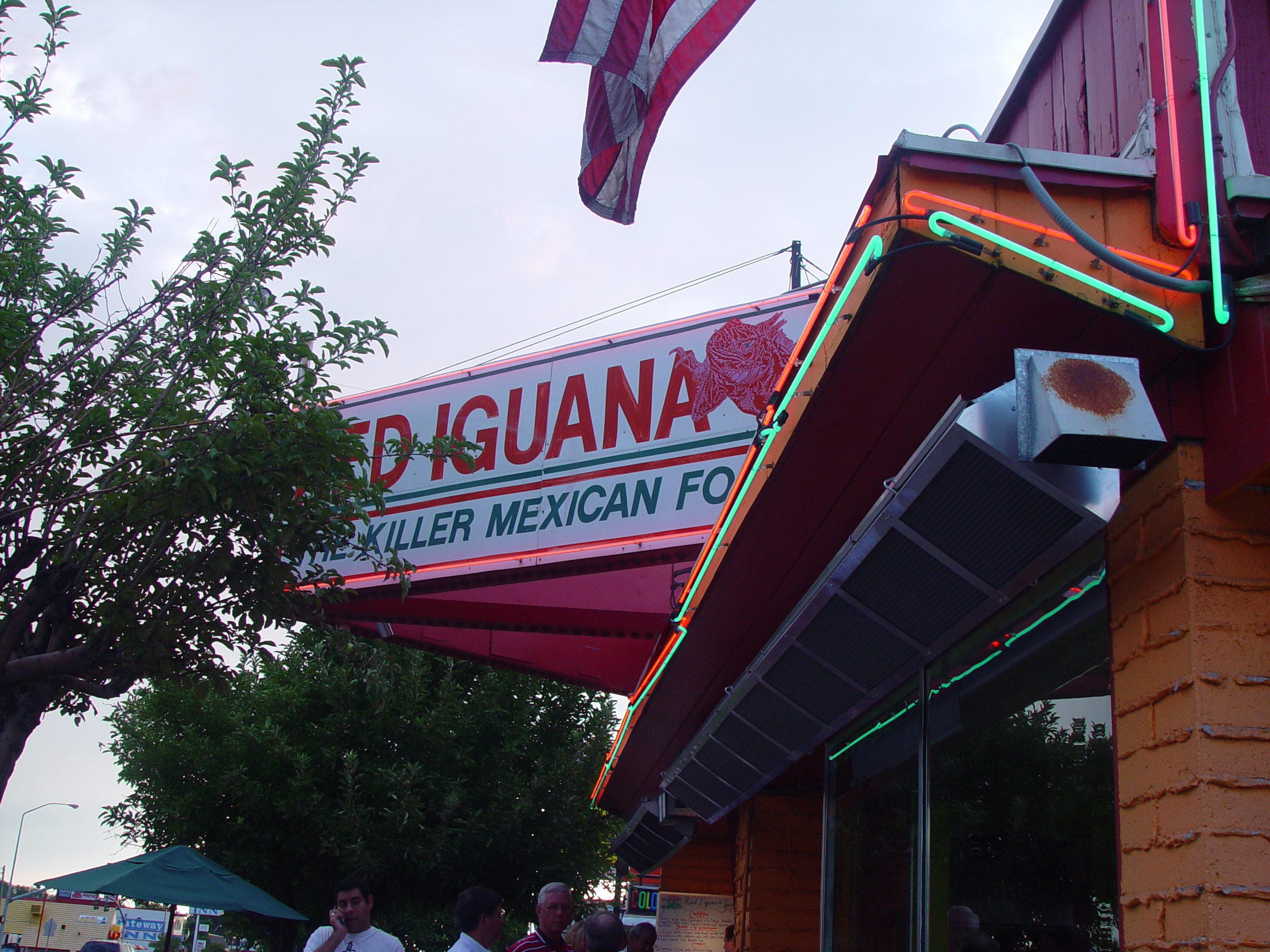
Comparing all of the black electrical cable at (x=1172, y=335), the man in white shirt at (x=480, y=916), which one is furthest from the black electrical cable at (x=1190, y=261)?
the man in white shirt at (x=480, y=916)

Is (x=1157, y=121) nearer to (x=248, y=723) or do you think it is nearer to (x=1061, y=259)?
(x=1061, y=259)

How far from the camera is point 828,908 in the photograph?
661 centimetres

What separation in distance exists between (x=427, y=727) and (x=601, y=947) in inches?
446

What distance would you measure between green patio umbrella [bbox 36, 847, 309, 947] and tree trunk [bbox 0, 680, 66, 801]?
277cm

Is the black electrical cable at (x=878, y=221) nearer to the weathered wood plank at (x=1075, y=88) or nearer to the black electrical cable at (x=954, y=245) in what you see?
the black electrical cable at (x=954, y=245)

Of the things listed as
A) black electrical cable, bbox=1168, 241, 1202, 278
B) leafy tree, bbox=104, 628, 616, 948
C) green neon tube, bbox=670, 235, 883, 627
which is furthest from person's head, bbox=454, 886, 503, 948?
leafy tree, bbox=104, 628, 616, 948

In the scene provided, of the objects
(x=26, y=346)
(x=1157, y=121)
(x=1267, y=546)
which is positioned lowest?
(x=1267, y=546)

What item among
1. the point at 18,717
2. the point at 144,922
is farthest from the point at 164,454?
the point at 144,922

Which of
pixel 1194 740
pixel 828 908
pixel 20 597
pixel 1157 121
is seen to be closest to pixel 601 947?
pixel 828 908

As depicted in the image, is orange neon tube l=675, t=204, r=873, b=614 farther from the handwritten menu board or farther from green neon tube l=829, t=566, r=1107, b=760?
the handwritten menu board

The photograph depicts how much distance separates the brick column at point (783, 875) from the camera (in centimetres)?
758

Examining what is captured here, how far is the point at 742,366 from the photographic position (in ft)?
25.2

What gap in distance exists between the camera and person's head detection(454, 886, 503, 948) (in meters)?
4.88

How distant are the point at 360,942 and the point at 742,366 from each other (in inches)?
175
